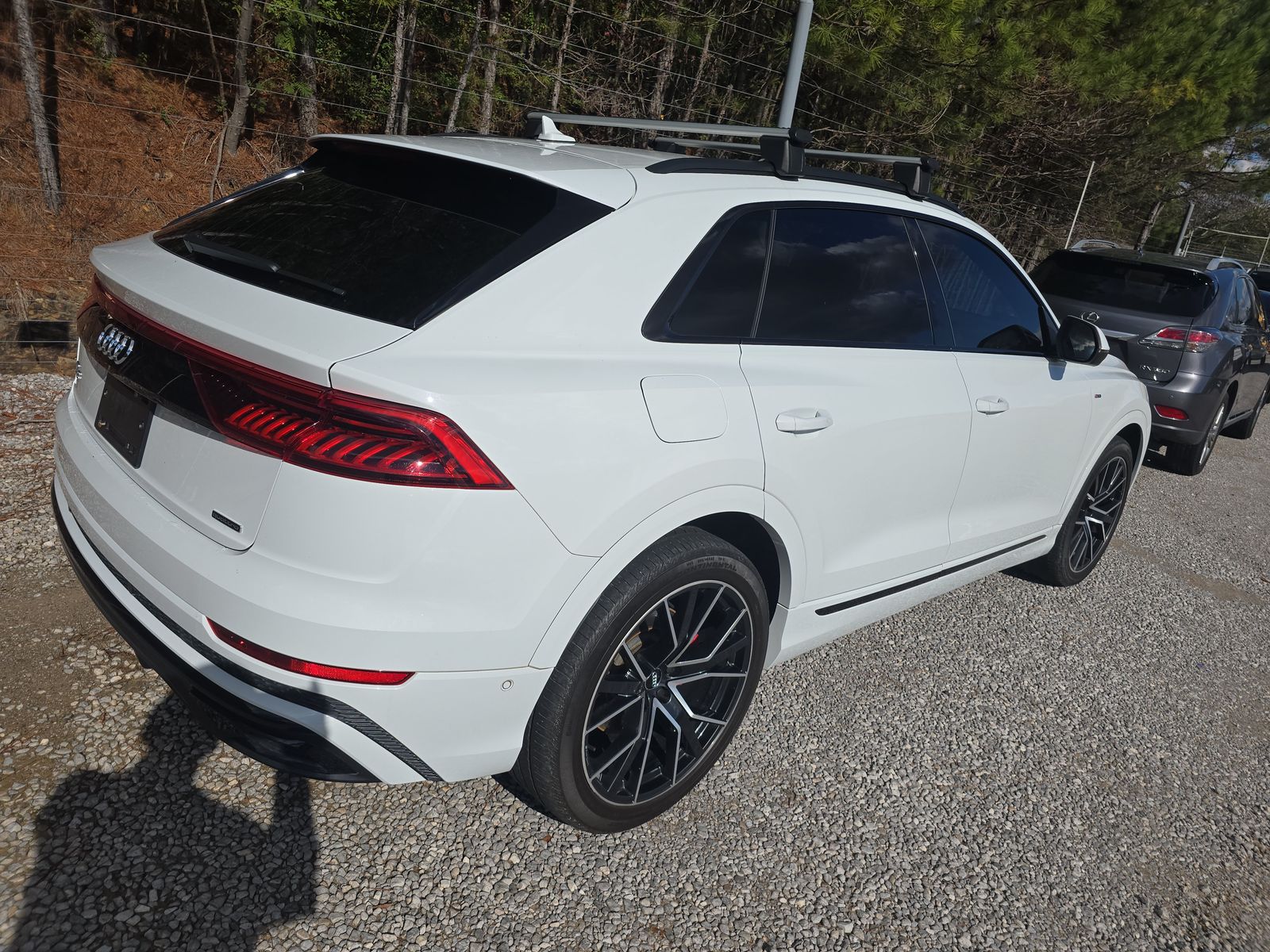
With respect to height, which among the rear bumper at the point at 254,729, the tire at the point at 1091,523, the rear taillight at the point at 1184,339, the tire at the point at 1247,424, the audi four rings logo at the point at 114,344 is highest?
the audi four rings logo at the point at 114,344

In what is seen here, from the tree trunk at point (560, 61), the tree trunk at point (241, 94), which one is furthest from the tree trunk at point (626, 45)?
the tree trunk at point (241, 94)

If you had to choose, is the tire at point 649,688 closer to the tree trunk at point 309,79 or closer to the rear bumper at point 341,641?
the rear bumper at point 341,641

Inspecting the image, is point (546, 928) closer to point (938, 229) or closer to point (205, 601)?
point (205, 601)

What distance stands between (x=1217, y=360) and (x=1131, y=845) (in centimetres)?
538

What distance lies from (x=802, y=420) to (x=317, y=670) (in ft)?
4.72

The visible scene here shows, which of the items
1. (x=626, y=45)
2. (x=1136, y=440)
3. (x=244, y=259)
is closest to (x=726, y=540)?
(x=244, y=259)

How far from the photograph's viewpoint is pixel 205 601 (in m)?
1.92

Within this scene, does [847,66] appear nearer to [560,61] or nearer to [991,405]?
[560,61]

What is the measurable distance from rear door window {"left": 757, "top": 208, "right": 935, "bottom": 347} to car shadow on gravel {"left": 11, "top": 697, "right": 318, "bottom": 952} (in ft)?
6.14

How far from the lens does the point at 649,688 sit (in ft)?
8.16

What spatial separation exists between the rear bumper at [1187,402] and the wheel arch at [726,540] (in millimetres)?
5277

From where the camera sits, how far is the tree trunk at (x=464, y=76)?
30.2 feet

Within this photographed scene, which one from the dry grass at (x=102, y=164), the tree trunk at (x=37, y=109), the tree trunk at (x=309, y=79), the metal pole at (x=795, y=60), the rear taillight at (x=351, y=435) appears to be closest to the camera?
the rear taillight at (x=351, y=435)

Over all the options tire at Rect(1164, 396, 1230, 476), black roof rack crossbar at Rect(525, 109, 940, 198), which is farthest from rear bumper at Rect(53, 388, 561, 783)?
tire at Rect(1164, 396, 1230, 476)
